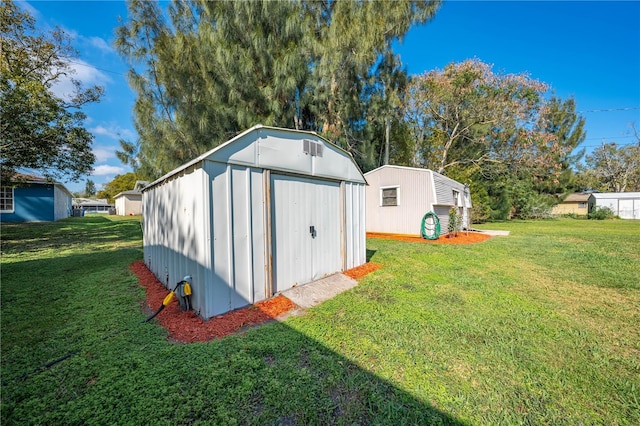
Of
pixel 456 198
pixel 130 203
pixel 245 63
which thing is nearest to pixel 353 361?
pixel 245 63

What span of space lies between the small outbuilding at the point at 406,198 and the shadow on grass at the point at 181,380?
9175 millimetres

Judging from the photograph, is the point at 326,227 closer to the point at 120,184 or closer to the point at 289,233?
the point at 289,233

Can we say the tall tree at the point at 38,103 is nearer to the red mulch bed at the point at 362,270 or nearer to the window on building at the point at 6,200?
the window on building at the point at 6,200

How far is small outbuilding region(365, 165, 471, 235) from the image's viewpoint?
10797mm

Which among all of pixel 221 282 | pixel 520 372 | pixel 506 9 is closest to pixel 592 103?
pixel 506 9

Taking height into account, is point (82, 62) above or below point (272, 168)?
above

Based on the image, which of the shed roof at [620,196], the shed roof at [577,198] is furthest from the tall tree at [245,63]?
the shed roof at [577,198]

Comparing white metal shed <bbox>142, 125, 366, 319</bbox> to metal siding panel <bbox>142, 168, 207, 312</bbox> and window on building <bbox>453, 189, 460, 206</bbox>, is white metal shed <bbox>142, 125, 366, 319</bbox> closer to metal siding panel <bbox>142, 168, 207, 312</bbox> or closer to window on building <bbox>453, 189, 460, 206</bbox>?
metal siding panel <bbox>142, 168, 207, 312</bbox>

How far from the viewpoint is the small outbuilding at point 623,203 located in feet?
85.4

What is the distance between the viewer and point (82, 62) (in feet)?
30.3

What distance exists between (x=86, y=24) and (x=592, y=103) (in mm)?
30932

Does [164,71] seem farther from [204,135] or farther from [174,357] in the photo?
[174,357]

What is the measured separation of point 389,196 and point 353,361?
10.4 m

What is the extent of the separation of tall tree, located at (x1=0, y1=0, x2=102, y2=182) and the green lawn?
6.19m
